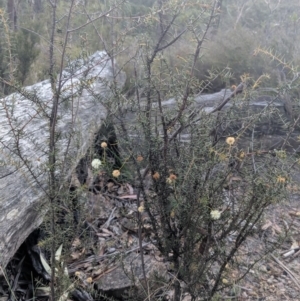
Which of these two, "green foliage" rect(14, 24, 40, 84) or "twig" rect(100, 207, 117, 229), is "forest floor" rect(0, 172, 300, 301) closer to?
"twig" rect(100, 207, 117, 229)

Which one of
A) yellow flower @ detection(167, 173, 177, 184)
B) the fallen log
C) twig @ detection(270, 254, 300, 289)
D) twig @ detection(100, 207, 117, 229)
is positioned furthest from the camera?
twig @ detection(100, 207, 117, 229)

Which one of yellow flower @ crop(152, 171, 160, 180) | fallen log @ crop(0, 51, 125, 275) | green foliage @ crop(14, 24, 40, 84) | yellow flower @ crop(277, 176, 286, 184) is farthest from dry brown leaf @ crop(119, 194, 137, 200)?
green foliage @ crop(14, 24, 40, 84)

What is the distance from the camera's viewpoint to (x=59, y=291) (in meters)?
2.16

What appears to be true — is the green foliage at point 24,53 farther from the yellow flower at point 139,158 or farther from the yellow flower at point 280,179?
the yellow flower at point 280,179

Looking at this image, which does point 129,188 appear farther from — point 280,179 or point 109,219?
point 280,179

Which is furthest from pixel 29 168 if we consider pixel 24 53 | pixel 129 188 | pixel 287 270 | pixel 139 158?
pixel 24 53

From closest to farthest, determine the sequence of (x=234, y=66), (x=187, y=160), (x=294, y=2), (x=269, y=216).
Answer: (x=187, y=160) → (x=269, y=216) → (x=234, y=66) → (x=294, y=2)

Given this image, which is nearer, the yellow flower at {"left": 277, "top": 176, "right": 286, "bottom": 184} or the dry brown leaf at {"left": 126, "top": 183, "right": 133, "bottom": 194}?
the yellow flower at {"left": 277, "top": 176, "right": 286, "bottom": 184}

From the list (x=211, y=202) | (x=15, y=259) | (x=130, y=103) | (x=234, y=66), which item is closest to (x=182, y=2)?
(x=130, y=103)

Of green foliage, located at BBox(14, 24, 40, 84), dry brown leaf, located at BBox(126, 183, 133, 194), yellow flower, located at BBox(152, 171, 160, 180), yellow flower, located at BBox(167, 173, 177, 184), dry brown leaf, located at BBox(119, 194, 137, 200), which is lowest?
dry brown leaf, located at BBox(126, 183, 133, 194)

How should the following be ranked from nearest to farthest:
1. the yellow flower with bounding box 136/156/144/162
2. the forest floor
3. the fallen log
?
the fallen log
the yellow flower with bounding box 136/156/144/162
the forest floor

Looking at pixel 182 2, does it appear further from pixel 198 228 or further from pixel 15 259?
pixel 15 259

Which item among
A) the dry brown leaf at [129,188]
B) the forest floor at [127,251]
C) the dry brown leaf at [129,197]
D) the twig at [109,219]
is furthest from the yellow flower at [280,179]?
the dry brown leaf at [129,188]

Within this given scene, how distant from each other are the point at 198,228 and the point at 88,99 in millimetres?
2036
